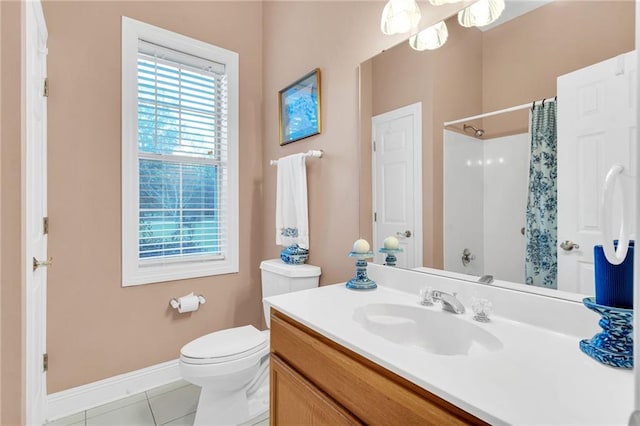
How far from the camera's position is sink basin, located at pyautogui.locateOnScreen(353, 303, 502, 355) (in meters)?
0.95

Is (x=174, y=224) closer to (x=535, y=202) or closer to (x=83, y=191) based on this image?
(x=83, y=191)

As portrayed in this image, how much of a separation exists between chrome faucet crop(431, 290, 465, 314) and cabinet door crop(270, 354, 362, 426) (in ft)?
1.60

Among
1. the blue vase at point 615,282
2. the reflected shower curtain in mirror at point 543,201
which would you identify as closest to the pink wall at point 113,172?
the reflected shower curtain in mirror at point 543,201

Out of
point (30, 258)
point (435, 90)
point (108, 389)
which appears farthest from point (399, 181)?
point (108, 389)

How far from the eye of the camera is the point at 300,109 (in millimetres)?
1989

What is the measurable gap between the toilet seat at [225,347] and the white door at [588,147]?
133 cm

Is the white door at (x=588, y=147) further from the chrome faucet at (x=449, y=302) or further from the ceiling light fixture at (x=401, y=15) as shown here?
the ceiling light fixture at (x=401, y=15)

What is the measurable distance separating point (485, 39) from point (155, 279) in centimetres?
217

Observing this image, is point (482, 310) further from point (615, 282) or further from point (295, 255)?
point (295, 255)

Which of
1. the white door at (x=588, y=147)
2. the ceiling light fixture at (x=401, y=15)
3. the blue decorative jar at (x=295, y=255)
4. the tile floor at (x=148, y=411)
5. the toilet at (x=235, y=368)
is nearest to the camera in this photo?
the white door at (x=588, y=147)

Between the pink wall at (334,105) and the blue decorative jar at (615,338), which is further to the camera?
the pink wall at (334,105)

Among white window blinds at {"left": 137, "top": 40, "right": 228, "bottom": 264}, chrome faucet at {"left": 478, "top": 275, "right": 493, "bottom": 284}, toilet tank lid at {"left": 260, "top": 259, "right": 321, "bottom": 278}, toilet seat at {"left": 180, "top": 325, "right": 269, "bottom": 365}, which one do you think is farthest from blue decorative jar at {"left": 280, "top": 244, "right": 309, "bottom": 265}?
chrome faucet at {"left": 478, "top": 275, "right": 493, "bottom": 284}

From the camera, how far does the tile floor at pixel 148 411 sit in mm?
1669

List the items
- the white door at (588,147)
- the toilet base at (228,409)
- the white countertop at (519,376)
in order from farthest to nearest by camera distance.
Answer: the toilet base at (228,409), the white door at (588,147), the white countertop at (519,376)
